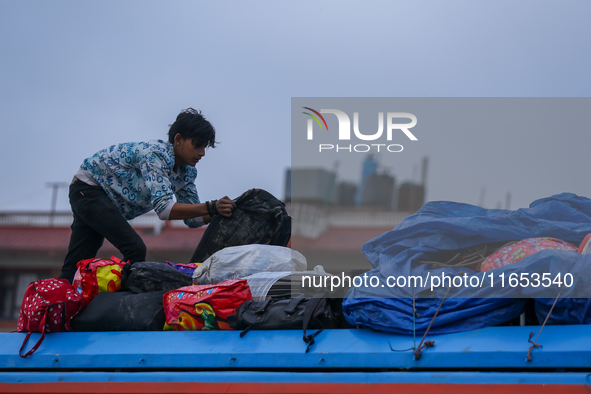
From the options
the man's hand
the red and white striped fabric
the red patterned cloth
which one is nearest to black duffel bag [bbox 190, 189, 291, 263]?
the man's hand

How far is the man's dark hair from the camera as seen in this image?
2.60 m

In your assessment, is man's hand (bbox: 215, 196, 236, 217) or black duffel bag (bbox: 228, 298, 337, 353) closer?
black duffel bag (bbox: 228, 298, 337, 353)

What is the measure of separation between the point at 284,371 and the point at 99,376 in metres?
0.66

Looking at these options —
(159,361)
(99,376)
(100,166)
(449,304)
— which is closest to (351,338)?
(449,304)

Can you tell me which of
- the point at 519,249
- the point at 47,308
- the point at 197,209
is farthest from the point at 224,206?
the point at 519,249

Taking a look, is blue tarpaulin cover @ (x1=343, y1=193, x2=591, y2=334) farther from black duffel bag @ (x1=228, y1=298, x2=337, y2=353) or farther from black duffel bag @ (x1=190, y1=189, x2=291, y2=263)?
black duffel bag @ (x1=190, y1=189, x2=291, y2=263)

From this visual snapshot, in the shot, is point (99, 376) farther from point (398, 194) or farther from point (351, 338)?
point (398, 194)

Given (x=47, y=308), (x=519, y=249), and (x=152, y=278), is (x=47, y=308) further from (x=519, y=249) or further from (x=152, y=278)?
(x=519, y=249)

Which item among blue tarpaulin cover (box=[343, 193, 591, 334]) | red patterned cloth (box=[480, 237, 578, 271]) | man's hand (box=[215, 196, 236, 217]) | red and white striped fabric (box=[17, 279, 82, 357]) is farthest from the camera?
man's hand (box=[215, 196, 236, 217])

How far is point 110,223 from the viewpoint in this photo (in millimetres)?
2477

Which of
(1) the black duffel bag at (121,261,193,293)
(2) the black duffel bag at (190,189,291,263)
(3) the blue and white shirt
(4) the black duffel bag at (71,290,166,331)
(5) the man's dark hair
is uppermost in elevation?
(5) the man's dark hair

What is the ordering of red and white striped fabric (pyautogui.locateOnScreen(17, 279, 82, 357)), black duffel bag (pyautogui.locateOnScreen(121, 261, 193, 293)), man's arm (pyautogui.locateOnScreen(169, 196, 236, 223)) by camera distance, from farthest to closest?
man's arm (pyautogui.locateOnScreen(169, 196, 236, 223)) → black duffel bag (pyautogui.locateOnScreen(121, 261, 193, 293)) → red and white striped fabric (pyautogui.locateOnScreen(17, 279, 82, 357))

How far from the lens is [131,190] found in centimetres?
259

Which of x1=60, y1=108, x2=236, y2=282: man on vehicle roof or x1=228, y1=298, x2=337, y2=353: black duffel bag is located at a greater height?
x1=60, y1=108, x2=236, y2=282: man on vehicle roof
